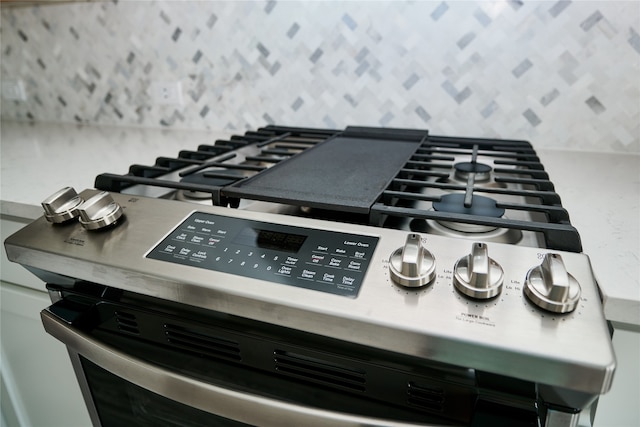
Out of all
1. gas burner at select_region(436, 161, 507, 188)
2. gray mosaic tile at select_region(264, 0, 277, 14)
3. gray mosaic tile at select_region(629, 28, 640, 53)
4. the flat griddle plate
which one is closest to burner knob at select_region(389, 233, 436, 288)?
the flat griddle plate

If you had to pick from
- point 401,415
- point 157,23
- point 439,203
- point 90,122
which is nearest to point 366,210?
point 439,203

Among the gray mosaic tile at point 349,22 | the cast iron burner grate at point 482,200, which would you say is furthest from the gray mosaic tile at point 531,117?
the gray mosaic tile at point 349,22

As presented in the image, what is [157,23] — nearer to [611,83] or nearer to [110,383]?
[110,383]

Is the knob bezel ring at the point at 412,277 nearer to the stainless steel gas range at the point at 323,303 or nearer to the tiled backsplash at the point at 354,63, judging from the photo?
the stainless steel gas range at the point at 323,303

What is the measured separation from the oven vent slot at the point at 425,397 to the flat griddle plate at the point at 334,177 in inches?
8.5

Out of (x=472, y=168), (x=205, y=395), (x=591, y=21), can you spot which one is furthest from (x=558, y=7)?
(x=205, y=395)

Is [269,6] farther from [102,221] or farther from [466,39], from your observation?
[102,221]

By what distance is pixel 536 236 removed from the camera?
53 centimetres

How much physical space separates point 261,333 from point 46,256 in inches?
12.8

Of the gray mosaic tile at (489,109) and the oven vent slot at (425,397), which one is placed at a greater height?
the gray mosaic tile at (489,109)

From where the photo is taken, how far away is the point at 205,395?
0.51m

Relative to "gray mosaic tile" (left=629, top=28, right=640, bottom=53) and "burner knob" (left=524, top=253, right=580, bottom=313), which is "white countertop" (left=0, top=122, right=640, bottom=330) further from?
"gray mosaic tile" (left=629, top=28, right=640, bottom=53)

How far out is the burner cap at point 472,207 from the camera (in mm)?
549

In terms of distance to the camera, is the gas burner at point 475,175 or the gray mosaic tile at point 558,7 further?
the gray mosaic tile at point 558,7
